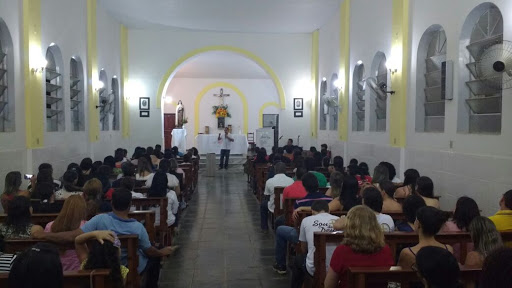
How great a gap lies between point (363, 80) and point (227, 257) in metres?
5.76

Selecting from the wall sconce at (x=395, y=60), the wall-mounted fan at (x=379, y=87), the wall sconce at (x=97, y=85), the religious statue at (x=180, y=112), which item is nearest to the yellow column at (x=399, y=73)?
the wall sconce at (x=395, y=60)

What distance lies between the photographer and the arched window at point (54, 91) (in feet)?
27.0

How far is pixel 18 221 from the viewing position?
334 cm

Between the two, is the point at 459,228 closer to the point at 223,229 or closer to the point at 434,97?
the point at 434,97

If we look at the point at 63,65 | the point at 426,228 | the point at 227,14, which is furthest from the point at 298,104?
the point at 426,228

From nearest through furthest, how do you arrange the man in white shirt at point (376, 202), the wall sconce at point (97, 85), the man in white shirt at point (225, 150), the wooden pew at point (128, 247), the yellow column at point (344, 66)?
the wooden pew at point (128, 247)
the man in white shirt at point (376, 202)
the wall sconce at point (97, 85)
the yellow column at point (344, 66)
the man in white shirt at point (225, 150)

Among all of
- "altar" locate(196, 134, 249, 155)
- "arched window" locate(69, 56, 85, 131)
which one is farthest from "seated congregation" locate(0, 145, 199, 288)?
"altar" locate(196, 134, 249, 155)

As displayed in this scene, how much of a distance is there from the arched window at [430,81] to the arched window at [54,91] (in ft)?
20.4

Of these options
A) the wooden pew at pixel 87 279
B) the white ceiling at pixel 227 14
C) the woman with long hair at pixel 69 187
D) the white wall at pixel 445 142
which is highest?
the white ceiling at pixel 227 14

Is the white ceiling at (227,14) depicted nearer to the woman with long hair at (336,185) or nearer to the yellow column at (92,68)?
the yellow column at (92,68)

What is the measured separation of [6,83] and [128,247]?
4294mm

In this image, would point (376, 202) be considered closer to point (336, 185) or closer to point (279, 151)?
point (336, 185)

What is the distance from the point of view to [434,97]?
685 cm

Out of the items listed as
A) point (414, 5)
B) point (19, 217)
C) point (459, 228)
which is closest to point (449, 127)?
point (414, 5)
